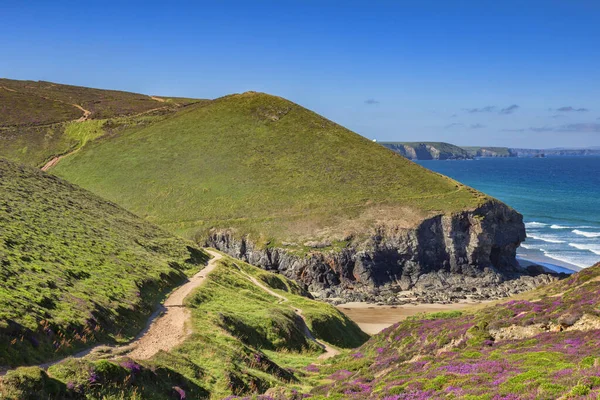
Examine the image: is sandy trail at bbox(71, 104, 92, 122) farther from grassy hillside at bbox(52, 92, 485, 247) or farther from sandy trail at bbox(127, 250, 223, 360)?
sandy trail at bbox(127, 250, 223, 360)

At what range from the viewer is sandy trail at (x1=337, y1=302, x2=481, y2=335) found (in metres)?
68.7

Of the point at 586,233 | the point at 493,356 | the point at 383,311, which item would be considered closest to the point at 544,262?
the point at 586,233

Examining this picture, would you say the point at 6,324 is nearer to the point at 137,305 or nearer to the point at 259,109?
the point at 137,305

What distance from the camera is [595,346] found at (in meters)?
22.7

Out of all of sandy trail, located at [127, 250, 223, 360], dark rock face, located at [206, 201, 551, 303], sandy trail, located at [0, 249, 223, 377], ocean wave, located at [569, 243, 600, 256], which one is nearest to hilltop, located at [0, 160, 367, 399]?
sandy trail, located at [0, 249, 223, 377]

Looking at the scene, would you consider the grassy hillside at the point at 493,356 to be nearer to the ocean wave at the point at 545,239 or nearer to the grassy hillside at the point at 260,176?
the grassy hillside at the point at 260,176

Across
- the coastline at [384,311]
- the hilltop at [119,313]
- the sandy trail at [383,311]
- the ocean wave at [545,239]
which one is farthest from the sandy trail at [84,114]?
the ocean wave at [545,239]

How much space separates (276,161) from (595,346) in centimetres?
10358

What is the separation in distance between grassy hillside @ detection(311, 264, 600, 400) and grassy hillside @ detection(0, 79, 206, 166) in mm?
123727

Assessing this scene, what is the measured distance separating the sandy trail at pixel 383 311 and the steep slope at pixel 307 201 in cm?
540

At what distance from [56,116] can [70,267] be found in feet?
448

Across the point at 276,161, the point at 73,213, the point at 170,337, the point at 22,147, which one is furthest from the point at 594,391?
the point at 22,147

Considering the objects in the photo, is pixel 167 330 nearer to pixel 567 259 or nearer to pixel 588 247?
pixel 567 259

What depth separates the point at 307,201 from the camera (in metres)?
105
